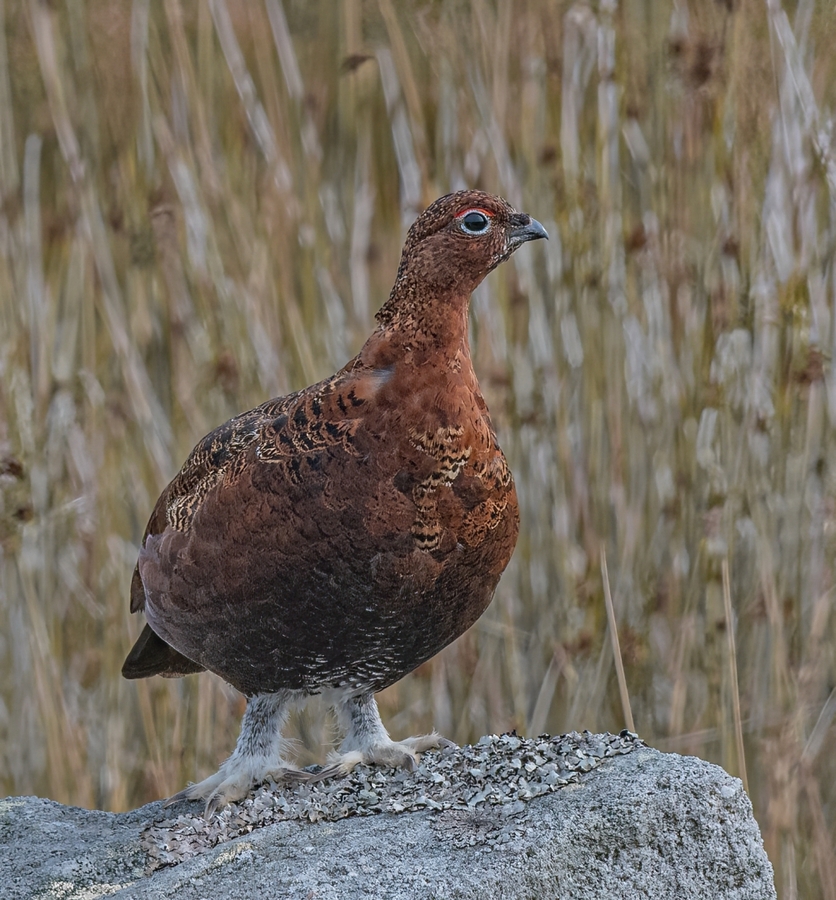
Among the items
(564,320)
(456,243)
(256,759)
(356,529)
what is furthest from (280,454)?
(564,320)

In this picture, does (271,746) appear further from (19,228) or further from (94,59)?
(94,59)

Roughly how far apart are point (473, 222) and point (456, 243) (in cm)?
4

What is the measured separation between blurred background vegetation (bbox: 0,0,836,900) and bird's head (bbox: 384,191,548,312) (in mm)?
799

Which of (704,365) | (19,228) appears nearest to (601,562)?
(704,365)

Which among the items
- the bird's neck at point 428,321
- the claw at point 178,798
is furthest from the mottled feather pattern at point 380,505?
the claw at point 178,798

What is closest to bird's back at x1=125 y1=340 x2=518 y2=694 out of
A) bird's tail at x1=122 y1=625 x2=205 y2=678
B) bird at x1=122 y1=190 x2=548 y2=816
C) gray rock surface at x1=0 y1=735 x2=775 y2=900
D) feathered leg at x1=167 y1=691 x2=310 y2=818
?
bird at x1=122 y1=190 x2=548 y2=816

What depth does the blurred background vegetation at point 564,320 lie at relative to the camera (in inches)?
104

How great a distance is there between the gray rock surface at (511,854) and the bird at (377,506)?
0.79ft

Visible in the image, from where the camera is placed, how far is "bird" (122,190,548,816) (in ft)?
5.84

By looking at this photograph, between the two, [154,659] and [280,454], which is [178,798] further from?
[280,454]

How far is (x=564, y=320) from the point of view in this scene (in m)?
2.66

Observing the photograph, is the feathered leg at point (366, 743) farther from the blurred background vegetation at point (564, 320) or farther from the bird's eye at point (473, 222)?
the bird's eye at point (473, 222)

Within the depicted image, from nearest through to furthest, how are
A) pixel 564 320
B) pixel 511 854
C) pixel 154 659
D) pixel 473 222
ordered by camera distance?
pixel 511 854 → pixel 473 222 → pixel 154 659 → pixel 564 320

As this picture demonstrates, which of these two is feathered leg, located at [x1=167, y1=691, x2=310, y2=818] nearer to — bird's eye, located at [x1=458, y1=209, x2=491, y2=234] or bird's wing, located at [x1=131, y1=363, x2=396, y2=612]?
bird's wing, located at [x1=131, y1=363, x2=396, y2=612]
